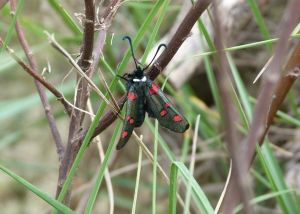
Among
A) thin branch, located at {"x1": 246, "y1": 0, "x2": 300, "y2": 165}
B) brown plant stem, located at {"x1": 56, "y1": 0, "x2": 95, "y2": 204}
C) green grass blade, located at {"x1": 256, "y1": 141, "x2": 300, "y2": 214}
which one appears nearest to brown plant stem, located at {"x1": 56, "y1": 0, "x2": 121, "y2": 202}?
brown plant stem, located at {"x1": 56, "y1": 0, "x2": 95, "y2": 204}

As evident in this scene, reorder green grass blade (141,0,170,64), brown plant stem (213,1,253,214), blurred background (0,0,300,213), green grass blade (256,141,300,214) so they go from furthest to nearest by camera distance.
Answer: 1. blurred background (0,0,300,213)
2. green grass blade (256,141,300,214)
3. green grass blade (141,0,170,64)
4. brown plant stem (213,1,253,214)

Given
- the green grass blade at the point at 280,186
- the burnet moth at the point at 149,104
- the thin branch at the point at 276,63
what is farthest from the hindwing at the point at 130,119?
the thin branch at the point at 276,63

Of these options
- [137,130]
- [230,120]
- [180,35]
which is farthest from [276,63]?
[137,130]

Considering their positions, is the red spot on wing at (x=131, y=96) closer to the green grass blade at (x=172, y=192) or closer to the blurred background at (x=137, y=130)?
the green grass blade at (x=172, y=192)

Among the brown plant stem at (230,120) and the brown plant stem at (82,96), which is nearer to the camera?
the brown plant stem at (230,120)

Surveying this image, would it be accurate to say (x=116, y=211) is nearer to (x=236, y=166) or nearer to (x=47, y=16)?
(x=47, y=16)

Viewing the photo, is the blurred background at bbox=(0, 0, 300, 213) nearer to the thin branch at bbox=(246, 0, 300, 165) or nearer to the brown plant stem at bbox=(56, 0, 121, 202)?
the brown plant stem at bbox=(56, 0, 121, 202)

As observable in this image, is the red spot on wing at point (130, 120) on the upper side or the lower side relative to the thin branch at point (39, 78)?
lower

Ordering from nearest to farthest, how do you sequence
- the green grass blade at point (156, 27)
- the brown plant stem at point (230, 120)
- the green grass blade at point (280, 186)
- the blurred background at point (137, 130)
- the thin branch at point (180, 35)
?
the brown plant stem at point (230, 120) < the thin branch at point (180, 35) < the green grass blade at point (156, 27) < the green grass blade at point (280, 186) < the blurred background at point (137, 130)
